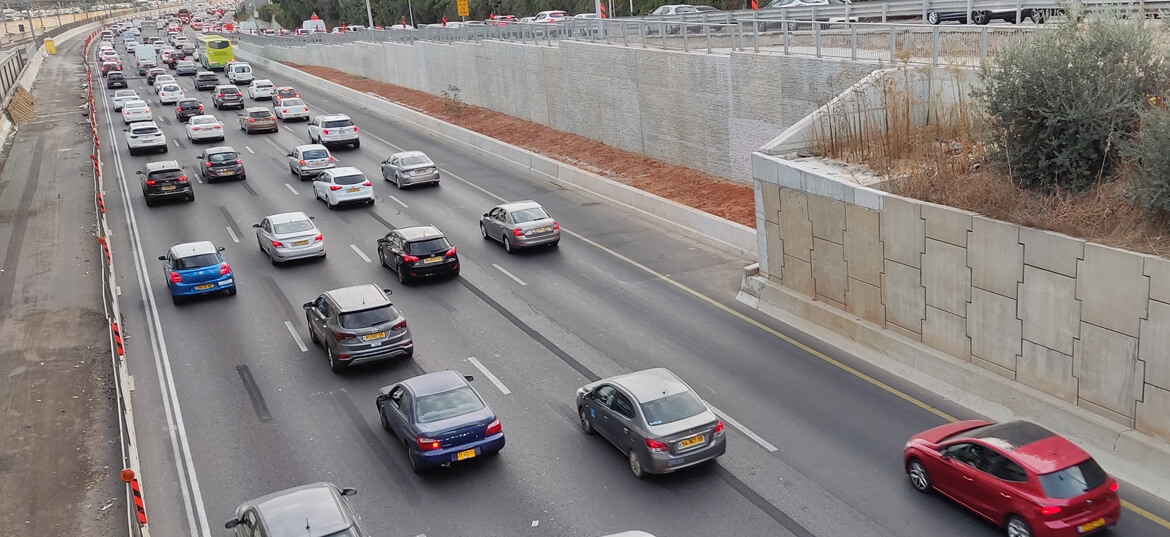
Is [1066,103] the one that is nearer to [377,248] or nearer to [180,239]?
[377,248]

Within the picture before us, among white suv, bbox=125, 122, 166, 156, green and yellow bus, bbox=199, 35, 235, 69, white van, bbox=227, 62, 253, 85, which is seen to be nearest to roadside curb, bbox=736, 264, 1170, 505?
white suv, bbox=125, 122, 166, 156

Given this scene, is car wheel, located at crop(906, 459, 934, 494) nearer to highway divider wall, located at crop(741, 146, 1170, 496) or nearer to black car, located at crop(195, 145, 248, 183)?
highway divider wall, located at crop(741, 146, 1170, 496)

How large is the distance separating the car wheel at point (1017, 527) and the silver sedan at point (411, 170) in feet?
→ 84.2

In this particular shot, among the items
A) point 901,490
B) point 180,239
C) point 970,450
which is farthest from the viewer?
point 180,239

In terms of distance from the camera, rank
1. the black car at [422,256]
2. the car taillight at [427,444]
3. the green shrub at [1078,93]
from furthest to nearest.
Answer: the black car at [422,256] → the green shrub at [1078,93] → the car taillight at [427,444]

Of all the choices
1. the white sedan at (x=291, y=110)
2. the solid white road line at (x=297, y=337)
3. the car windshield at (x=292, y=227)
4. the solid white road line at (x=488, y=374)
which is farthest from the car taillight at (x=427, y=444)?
the white sedan at (x=291, y=110)

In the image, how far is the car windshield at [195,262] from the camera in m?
23.2

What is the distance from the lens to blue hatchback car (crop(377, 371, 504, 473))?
1431 centimetres

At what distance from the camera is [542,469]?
14.7 m

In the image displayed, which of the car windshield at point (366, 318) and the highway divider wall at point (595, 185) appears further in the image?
the highway divider wall at point (595, 185)

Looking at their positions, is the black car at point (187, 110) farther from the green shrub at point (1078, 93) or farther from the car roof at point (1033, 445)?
the car roof at point (1033, 445)

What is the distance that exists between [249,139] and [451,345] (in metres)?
30.4

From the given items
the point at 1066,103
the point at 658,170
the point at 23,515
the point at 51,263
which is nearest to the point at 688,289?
the point at 1066,103

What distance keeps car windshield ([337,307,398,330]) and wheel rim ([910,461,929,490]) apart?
987 cm
